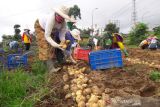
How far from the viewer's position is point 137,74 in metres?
6.59

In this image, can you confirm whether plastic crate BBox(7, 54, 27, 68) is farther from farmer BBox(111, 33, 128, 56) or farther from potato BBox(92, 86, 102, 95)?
potato BBox(92, 86, 102, 95)

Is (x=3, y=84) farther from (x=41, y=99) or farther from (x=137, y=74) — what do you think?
(x=137, y=74)

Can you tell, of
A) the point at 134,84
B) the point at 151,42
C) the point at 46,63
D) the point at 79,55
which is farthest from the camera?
the point at 151,42

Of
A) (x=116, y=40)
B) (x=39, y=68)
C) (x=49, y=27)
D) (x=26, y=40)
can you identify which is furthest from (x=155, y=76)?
(x=26, y=40)

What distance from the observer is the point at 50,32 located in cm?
712

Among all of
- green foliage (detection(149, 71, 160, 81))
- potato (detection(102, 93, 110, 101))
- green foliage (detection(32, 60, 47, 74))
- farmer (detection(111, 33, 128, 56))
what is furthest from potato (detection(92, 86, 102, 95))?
farmer (detection(111, 33, 128, 56))

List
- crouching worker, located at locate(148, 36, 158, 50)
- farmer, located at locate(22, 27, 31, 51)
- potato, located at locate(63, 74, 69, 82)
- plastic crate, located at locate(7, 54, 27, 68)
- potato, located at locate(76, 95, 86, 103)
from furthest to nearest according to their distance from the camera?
crouching worker, located at locate(148, 36, 158, 50) → farmer, located at locate(22, 27, 31, 51) → plastic crate, located at locate(7, 54, 27, 68) → potato, located at locate(63, 74, 69, 82) → potato, located at locate(76, 95, 86, 103)

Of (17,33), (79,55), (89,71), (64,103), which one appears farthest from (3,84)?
(17,33)

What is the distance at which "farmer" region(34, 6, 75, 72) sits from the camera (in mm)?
7043

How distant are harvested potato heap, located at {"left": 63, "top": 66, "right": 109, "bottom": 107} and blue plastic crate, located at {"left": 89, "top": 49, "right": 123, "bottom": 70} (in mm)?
518

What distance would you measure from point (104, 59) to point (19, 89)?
1771 millimetres

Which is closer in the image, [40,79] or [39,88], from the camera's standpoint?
[39,88]

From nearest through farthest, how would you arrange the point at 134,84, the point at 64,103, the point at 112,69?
the point at 64,103, the point at 134,84, the point at 112,69

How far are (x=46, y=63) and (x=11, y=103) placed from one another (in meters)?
A: 2.07
